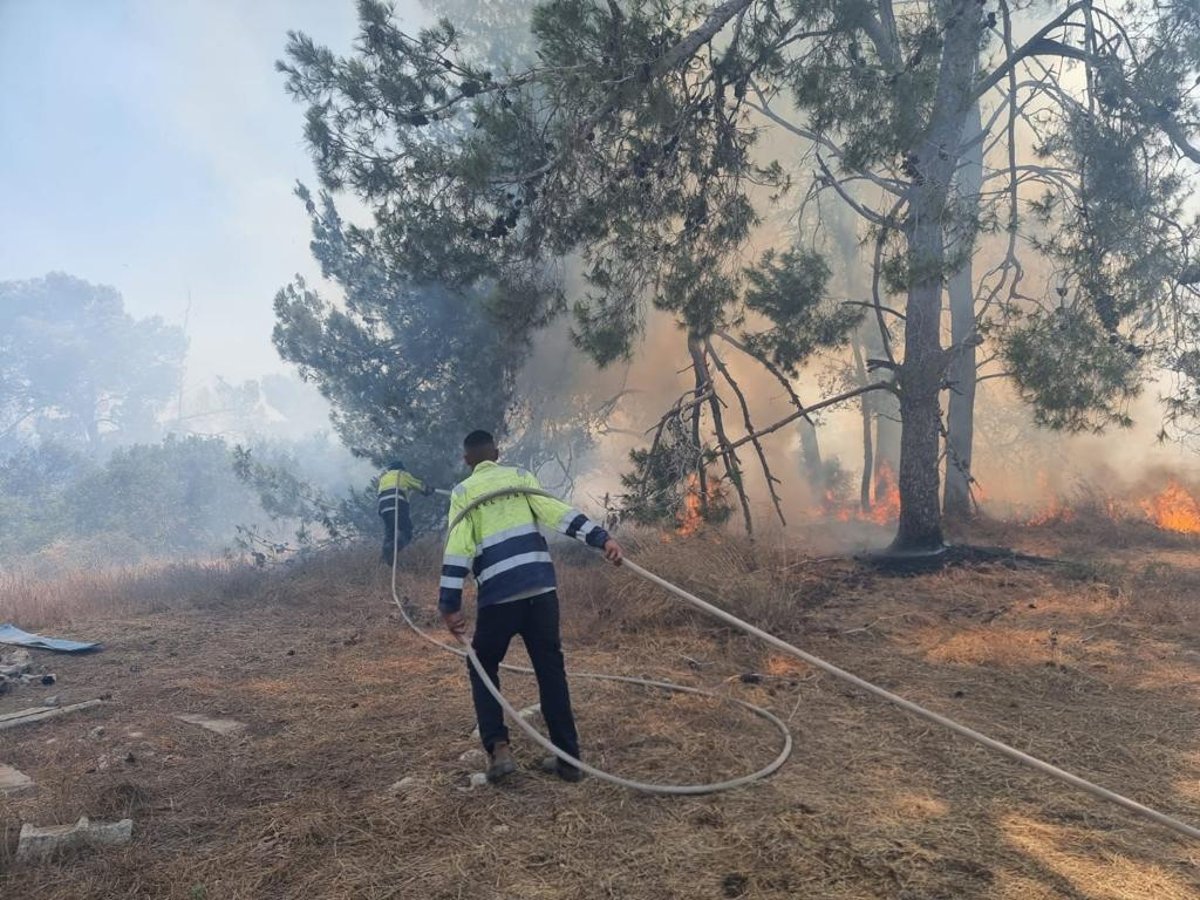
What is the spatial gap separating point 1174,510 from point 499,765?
46.4ft

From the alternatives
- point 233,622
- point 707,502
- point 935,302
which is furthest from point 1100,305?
point 233,622

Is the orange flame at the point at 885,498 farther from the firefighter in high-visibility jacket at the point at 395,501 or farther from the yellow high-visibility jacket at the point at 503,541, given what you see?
the yellow high-visibility jacket at the point at 503,541

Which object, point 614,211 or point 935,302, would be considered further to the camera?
point 935,302

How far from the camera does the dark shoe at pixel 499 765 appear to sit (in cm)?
403

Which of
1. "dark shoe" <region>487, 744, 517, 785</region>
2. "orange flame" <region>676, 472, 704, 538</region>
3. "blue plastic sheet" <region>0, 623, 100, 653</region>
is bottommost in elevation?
"dark shoe" <region>487, 744, 517, 785</region>

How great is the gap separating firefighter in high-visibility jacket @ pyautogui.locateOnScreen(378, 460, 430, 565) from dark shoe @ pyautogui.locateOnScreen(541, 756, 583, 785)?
6.21 m

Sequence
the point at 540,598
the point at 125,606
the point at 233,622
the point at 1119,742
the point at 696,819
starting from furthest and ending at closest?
the point at 125,606 → the point at 233,622 → the point at 1119,742 → the point at 540,598 → the point at 696,819

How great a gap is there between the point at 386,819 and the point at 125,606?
949 centimetres

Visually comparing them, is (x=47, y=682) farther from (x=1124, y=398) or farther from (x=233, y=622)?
(x=1124, y=398)

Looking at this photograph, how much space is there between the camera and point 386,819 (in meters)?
3.67

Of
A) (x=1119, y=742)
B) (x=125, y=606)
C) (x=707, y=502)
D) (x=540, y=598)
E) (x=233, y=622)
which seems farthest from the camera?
(x=125, y=606)

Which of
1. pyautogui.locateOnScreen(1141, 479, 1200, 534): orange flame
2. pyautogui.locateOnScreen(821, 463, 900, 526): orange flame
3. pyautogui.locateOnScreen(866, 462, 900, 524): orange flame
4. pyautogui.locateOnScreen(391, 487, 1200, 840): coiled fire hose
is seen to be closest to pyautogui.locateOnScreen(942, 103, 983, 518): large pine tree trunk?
pyautogui.locateOnScreen(866, 462, 900, 524): orange flame

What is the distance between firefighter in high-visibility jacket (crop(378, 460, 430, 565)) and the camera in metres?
10.6

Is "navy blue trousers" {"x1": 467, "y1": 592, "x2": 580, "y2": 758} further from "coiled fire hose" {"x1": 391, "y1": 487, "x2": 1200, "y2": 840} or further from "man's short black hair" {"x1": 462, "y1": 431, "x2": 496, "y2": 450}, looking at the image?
"man's short black hair" {"x1": 462, "y1": 431, "x2": 496, "y2": 450}
